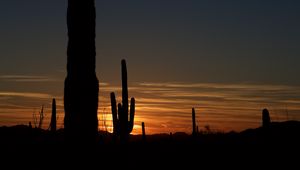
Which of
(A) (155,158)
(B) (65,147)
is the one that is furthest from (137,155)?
(B) (65,147)

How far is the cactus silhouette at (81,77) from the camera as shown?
11523mm

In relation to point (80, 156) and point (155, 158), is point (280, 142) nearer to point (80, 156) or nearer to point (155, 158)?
point (155, 158)

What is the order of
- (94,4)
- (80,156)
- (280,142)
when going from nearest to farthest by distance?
1. (80,156)
2. (94,4)
3. (280,142)

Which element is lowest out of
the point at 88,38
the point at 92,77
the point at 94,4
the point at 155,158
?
the point at 155,158

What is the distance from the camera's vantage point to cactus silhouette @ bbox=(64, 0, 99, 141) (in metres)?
11.5

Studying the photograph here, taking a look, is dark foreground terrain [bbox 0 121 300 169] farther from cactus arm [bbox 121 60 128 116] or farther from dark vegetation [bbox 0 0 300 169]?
cactus arm [bbox 121 60 128 116]

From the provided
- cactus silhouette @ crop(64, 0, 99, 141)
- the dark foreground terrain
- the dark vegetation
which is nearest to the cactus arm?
the dark vegetation

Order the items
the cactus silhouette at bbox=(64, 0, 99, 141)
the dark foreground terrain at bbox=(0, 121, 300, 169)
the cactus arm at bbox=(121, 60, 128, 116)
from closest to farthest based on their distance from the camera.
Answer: the cactus silhouette at bbox=(64, 0, 99, 141)
the dark foreground terrain at bbox=(0, 121, 300, 169)
the cactus arm at bbox=(121, 60, 128, 116)

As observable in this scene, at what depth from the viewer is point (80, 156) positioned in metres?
11.4

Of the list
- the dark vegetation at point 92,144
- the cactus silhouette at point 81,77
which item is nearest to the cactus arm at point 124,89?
the dark vegetation at point 92,144

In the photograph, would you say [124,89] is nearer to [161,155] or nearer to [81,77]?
[161,155]

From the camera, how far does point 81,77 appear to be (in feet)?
38.2

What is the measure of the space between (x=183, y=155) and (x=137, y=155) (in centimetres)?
199

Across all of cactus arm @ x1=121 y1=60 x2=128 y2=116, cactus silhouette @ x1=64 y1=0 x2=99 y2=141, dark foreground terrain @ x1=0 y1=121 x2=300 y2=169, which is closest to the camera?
cactus silhouette @ x1=64 y1=0 x2=99 y2=141
